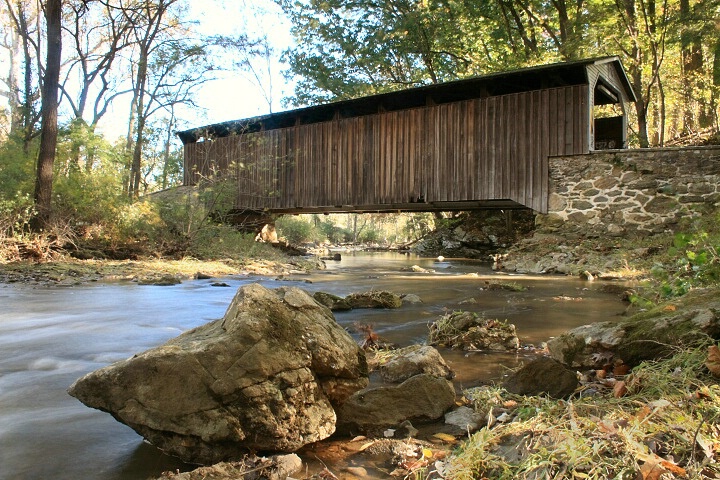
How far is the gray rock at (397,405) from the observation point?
2.40 m

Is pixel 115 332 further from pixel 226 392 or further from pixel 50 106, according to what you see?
A: pixel 50 106

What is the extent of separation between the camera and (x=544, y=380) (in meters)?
2.61

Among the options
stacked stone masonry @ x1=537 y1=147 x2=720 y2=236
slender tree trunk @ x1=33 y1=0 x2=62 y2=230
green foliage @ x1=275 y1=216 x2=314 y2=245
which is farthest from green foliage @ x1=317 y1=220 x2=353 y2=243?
stacked stone masonry @ x1=537 y1=147 x2=720 y2=236

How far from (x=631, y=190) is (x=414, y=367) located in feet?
37.0

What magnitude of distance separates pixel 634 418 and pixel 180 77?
2636 cm

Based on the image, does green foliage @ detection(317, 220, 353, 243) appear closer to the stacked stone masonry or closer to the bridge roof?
the bridge roof

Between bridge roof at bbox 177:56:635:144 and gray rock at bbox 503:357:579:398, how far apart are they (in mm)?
10997

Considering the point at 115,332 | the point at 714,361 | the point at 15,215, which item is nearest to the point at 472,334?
the point at 714,361

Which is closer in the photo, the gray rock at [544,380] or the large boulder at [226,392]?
the large boulder at [226,392]

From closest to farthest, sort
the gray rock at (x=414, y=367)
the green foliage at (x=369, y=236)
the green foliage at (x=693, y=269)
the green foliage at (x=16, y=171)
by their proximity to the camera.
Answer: the gray rock at (x=414, y=367)
the green foliage at (x=693, y=269)
the green foliage at (x=16, y=171)
the green foliage at (x=369, y=236)

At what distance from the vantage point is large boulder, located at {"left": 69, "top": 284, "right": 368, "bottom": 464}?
6.52ft

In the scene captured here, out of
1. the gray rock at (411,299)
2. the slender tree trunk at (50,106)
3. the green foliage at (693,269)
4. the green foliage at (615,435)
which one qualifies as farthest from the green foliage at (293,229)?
the green foliage at (615,435)

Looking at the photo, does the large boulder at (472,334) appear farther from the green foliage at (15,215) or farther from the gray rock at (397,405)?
the green foliage at (15,215)

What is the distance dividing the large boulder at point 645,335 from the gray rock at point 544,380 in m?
0.48
